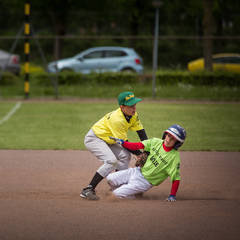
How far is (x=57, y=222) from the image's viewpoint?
506 centimetres

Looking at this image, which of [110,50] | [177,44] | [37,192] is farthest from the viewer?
[110,50]

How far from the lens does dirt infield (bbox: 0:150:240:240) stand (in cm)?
476

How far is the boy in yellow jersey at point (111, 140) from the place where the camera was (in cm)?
625

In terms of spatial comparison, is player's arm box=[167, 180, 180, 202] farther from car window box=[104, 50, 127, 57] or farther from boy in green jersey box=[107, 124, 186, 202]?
car window box=[104, 50, 127, 57]

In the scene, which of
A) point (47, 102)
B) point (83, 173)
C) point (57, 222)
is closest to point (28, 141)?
point (83, 173)

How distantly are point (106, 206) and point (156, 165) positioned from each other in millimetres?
860

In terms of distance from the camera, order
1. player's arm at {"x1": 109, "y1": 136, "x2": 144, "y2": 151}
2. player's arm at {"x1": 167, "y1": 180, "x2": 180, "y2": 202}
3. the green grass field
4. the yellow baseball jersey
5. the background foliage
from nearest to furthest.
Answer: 1. player's arm at {"x1": 167, "y1": 180, "x2": 180, "y2": 202}
2. player's arm at {"x1": 109, "y1": 136, "x2": 144, "y2": 151}
3. the yellow baseball jersey
4. the green grass field
5. the background foliage

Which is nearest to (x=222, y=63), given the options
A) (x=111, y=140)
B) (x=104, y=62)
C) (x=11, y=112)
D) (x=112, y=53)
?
(x=104, y=62)

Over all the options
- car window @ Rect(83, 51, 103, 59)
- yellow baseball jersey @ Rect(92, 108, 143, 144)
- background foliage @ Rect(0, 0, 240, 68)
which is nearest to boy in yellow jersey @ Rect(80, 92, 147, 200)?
yellow baseball jersey @ Rect(92, 108, 143, 144)

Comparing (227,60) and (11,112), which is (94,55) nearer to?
(227,60)

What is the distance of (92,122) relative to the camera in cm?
1299

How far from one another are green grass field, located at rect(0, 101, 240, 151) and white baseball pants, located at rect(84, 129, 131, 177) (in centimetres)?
330

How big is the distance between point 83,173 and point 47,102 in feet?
31.5

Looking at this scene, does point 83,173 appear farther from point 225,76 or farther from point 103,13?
point 103,13
